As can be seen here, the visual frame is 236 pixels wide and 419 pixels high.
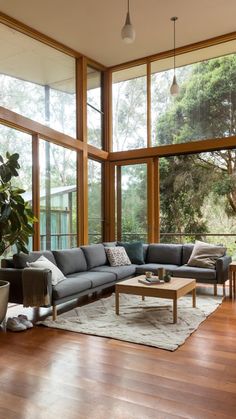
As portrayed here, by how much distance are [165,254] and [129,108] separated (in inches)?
127

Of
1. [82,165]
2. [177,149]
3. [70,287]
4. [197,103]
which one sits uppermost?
[197,103]

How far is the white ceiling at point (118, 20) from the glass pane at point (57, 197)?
73.5 inches

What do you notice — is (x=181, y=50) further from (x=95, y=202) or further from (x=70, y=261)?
(x=70, y=261)

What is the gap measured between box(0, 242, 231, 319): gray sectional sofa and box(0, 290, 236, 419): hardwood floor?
2.04ft

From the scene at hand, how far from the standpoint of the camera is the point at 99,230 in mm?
7219

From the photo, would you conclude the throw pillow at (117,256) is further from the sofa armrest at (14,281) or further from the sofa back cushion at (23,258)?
the sofa armrest at (14,281)

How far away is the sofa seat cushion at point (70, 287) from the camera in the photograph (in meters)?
3.81

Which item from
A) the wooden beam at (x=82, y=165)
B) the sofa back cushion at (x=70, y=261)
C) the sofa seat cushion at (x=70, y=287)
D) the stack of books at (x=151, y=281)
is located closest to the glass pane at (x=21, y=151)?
the sofa back cushion at (x=70, y=261)

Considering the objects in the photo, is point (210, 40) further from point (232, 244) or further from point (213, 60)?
point (232, 244)

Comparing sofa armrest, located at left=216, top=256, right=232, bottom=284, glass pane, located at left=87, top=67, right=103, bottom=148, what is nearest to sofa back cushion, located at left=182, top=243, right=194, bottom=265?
sofa armrest, located at left=216, top=256, right=232, bottom=284

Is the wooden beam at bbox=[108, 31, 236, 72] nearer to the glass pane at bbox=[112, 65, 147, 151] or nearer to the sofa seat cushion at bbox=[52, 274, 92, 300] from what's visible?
the glass pane at bbox=[112, 65, 147, 151]

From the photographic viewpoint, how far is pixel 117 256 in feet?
18.6

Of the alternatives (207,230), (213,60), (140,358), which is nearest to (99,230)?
(207,230)

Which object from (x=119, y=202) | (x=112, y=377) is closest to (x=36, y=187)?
(x=119, y=202)
